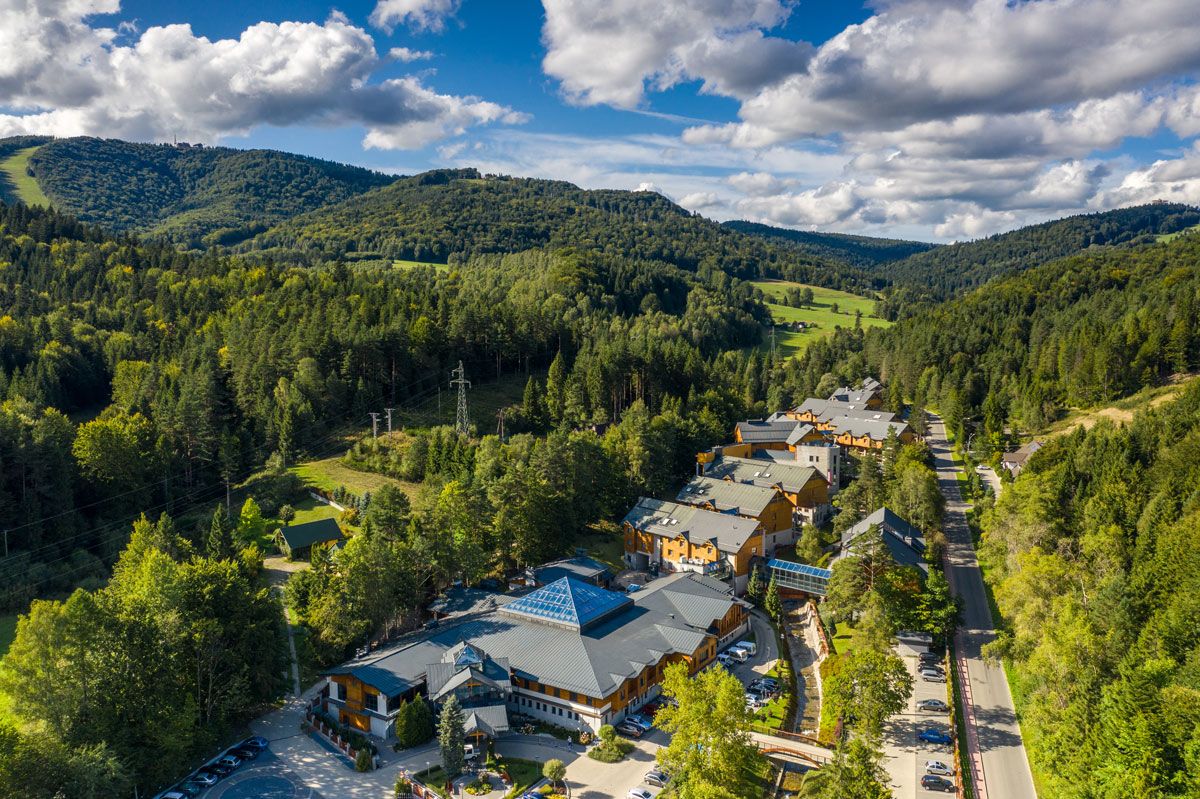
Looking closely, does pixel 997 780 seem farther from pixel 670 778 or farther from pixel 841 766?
pixel 670 778

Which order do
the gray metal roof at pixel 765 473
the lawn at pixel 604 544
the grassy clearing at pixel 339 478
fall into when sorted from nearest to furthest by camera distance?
the lawn at pixel 604 544, the gray metal roof at pixel 765 473, the grassy clearing at pixel 339 478

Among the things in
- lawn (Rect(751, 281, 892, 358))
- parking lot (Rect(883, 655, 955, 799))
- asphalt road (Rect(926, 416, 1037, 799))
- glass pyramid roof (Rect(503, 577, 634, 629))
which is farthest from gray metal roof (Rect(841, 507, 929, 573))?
lawn (Rect(751, 281, 892, 358))

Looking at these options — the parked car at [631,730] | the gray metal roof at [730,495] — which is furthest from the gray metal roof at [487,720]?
the gray metal roof at [730,495]

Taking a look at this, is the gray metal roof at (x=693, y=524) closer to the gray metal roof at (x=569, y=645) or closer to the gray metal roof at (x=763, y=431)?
the gray metal roof at (x=569, y=645)

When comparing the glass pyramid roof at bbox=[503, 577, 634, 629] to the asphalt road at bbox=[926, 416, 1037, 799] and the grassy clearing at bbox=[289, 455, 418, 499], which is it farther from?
the grassy clearing at bbox=[289, 455, 418, 499]

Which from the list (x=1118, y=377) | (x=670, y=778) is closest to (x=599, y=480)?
(x=670, y=778)

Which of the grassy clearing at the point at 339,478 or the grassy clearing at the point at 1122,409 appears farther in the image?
the grassy clearing at the point at 1122,409
